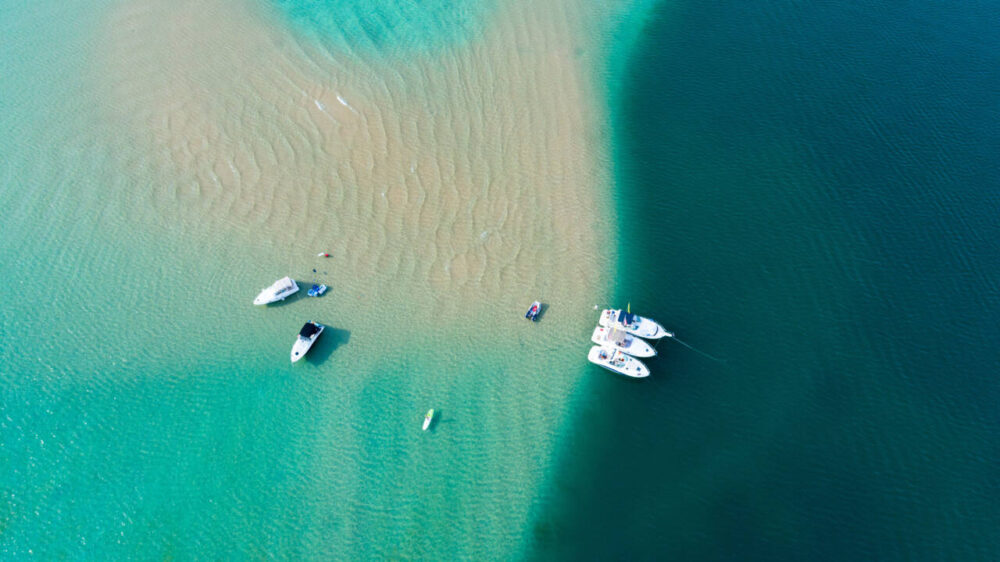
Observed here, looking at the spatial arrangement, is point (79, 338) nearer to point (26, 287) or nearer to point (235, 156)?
point (26, 287)

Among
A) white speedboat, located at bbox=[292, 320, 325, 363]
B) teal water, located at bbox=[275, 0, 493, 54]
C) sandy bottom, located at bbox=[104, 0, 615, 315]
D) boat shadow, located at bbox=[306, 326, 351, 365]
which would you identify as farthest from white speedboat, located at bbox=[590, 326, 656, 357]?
teal water, located at bbox=[275, 0, 493, 54]

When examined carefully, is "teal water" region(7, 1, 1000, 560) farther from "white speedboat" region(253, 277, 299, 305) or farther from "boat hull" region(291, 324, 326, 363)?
"white speedboat" region(253, 277, 299, 305)

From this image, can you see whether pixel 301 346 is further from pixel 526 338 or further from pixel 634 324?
pixel 634 324

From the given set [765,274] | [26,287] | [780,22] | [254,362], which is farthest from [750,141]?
[26,287]

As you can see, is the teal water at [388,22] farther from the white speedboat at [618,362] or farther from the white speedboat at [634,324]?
the white speedboat at [618,362]

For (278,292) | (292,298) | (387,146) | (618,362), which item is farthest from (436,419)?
(387,146)

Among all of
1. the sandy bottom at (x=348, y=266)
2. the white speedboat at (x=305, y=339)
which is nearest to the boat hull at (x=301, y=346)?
the white speedboat at (x=305, y=339)
